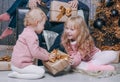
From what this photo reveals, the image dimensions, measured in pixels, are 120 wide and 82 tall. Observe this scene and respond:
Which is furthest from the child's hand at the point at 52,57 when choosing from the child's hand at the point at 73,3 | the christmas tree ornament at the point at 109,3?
the christmas tree ornament at the point at 109,3

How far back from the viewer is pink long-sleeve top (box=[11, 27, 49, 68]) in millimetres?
2783

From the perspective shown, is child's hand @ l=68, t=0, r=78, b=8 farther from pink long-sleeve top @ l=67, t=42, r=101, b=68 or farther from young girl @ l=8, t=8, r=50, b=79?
young girl @ l=8, t=8, r=50, b=79

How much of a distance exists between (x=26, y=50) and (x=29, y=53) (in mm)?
39

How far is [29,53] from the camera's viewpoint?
2820mm

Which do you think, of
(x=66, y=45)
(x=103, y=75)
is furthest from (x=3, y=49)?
(x=103, y=75)

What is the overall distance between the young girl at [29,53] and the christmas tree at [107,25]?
5.11ft

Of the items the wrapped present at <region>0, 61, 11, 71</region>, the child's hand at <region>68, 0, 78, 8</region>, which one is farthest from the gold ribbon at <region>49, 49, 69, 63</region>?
the child's hand at <region>68, 0, 78, 8</region>

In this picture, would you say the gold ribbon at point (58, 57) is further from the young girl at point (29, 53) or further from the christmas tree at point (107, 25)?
the christmas tree at point (107, 25)

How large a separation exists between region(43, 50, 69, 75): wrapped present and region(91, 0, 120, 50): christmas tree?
1410mm

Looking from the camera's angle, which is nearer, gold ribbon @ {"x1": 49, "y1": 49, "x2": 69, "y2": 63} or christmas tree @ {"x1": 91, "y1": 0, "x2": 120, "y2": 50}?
gold ribbon @ {"x1": 49, "y1": 49, "x2": 69, "y2": 63}

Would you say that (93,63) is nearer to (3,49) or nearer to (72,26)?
(72,26)

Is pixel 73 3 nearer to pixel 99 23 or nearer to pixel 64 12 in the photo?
pixel 64 12

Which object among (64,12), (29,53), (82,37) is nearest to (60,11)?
(64,12)

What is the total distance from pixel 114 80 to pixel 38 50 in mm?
747
